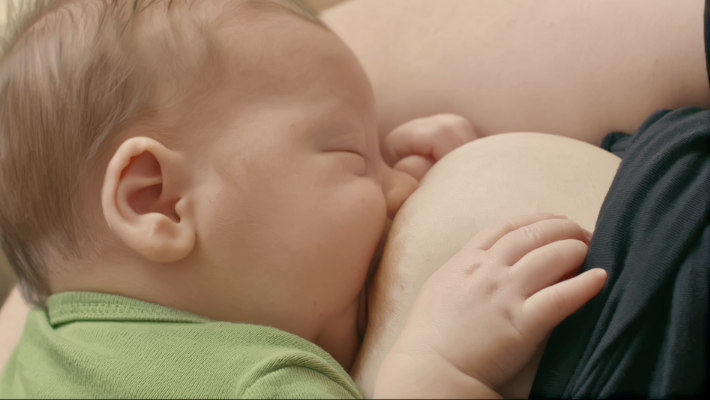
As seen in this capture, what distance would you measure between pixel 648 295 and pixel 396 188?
0.35m

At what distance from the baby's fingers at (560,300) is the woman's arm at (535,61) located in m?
0.37

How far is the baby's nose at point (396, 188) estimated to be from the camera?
70 centimetres

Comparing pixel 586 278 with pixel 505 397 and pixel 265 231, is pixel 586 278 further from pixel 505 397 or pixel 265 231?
pixel 265 231

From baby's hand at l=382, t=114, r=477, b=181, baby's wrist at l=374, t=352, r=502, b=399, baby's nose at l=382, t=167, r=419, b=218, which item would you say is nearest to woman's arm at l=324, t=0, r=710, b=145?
baby's hand at l=382, t=114, r=477, b=181

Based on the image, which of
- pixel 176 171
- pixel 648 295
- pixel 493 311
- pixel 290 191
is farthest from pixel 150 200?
pixel 648 295

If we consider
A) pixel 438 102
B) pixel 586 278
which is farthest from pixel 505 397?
pixel 438 102

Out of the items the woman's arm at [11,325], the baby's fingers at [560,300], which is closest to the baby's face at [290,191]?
the baby's fingers at [560,300]

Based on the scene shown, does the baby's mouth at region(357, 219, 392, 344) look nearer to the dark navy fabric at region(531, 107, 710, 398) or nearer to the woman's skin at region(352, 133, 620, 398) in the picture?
the woman's skin at region(352, 133, 620, 398)

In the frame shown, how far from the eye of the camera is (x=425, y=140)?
82 centimetres

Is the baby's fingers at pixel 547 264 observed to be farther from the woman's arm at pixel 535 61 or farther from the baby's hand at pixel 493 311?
the woman's arm at pixel 535 61

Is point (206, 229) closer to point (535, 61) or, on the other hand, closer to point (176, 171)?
point (176, 171)

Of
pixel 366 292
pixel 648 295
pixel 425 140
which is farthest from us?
pixel 425 140

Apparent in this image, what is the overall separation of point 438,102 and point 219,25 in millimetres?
412

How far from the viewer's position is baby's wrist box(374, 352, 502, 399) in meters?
0.47
